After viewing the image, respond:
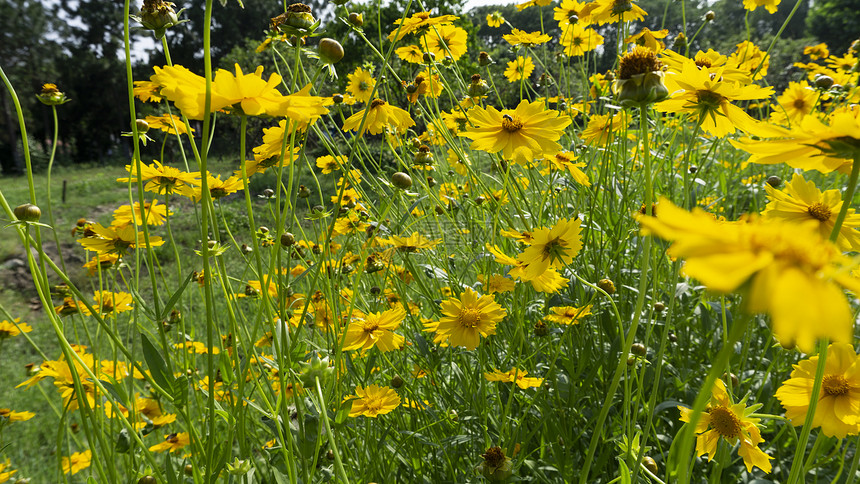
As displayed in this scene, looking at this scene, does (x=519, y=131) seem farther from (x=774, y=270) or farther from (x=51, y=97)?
(x=51, y=97)

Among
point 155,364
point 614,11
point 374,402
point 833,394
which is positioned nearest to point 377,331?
point 374,402

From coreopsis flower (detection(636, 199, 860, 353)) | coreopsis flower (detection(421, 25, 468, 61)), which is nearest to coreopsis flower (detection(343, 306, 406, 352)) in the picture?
coreopsis flower (detection(636, 199, 860, 353))

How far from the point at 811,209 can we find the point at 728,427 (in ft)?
0.83

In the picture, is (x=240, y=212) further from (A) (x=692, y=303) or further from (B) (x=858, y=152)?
(B) (x=858, y=152)

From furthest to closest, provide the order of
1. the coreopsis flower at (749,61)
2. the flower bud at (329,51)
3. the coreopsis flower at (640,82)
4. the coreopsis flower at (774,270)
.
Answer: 1. the coreopsis flower at (749,61)
2. the flower bud at (329,51)
3. the coreopsis flower at (640,82)
4. the coreopsis flower at (774,270)

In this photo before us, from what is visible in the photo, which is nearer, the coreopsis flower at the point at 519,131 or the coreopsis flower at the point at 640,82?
the coreopsis flower at the point at 640,82

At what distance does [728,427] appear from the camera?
52 centimetres

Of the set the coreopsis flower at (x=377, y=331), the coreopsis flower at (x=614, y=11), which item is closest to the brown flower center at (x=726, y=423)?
the coreopsis flower at (x=377, y=331)

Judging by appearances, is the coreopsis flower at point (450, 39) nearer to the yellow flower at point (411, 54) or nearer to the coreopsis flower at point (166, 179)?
the yellow flower at point (411, 54)

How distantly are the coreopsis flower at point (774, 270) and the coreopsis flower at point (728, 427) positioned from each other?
380 mm

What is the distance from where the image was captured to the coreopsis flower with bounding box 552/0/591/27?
117 cm

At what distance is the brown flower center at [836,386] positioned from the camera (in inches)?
18.8

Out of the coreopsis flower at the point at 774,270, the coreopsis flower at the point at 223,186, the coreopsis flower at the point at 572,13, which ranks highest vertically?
the coreopsis flower at the point at 572,13

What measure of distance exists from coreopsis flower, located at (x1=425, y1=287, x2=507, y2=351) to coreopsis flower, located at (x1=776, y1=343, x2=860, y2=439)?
0.35m
